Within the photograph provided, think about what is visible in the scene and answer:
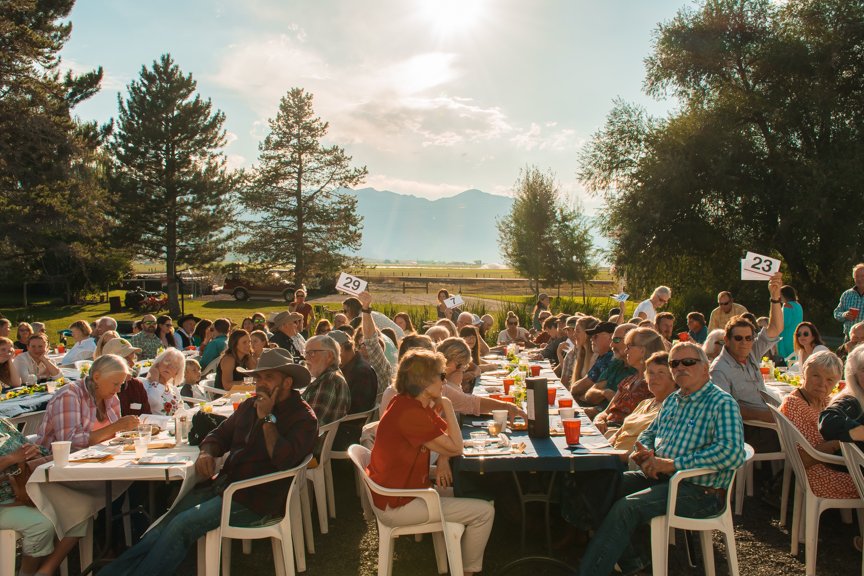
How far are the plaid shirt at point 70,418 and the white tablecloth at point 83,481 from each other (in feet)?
1.35

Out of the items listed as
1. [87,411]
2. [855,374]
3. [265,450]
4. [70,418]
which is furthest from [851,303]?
[70,418]

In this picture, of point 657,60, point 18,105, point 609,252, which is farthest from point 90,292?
point 657,60

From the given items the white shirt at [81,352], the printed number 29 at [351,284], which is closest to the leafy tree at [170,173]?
the white shirt at [81,352]

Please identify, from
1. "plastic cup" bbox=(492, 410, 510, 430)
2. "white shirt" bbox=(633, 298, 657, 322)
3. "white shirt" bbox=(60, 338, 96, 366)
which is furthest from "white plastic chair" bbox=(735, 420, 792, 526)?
"white shirt" bbox=(60, 338, 96, 366)

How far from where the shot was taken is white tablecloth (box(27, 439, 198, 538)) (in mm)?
3754

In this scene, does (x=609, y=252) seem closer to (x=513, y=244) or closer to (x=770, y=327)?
(x=513, y=244)

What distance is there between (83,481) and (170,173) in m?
31.8

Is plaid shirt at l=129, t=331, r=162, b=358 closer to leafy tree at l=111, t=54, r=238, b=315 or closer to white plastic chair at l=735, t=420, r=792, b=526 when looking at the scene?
white plastic chair at l=735, t=420, r=792, b=526

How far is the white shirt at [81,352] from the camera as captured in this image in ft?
30.4

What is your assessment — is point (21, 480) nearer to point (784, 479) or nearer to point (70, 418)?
point (70, 418)

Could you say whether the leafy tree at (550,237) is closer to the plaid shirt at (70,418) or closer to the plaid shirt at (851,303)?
the plaid shirt at (851,303)

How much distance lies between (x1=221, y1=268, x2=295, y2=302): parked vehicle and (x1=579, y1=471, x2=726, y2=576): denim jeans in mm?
34613

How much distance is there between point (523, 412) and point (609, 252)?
17.8m

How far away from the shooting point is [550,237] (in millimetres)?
29953
